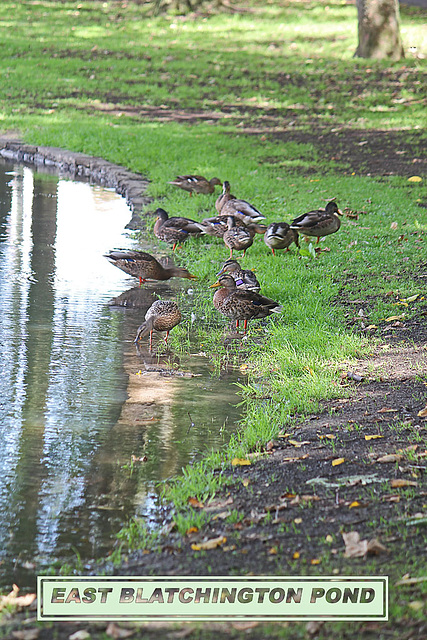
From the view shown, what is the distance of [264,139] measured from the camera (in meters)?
16.8

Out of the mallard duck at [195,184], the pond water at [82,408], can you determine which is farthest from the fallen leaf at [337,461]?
the mallard duck at [195,184]

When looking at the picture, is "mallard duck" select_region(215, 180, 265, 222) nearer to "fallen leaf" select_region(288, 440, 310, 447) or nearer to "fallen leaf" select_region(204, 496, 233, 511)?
"fallen leaf" select_region(288, 440, 310, 447)

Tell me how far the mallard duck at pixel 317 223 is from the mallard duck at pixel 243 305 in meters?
2.16

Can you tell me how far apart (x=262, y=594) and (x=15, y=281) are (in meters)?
6.04

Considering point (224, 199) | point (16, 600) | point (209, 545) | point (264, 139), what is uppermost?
point (264, 139)

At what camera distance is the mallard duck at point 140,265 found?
9016mm

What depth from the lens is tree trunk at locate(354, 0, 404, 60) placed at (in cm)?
2102

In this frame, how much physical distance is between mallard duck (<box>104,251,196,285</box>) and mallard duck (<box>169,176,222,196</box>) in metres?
3.70

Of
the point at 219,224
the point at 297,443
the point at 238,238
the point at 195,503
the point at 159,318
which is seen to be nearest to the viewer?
the point at 195,503

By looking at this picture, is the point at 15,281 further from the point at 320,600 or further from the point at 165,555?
the point at 320,600

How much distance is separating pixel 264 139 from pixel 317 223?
729 cm

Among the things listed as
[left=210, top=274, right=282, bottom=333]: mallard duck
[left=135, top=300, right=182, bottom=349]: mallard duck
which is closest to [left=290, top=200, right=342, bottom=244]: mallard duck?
[left=210, top=274, right=282, bottom=333]: mallard duck

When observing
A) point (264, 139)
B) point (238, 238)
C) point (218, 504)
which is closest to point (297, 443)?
point (218, 504)

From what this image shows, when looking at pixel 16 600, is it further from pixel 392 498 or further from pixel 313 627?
pixel 392 498
